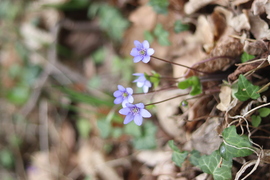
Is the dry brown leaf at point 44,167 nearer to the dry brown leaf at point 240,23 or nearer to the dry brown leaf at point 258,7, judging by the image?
the dry brown leaf at point 240,23

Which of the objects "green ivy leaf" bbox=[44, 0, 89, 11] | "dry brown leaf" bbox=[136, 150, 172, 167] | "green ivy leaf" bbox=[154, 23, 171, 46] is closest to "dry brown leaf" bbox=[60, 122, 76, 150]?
"dry brown leaf" bbox=[136, 150, 172, 167]

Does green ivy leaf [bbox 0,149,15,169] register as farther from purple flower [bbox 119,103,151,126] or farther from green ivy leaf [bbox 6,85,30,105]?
purple flower [bbox 119,103,151,126]

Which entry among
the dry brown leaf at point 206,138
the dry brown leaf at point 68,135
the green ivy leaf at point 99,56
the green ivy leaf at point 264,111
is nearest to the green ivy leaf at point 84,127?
the dry brown leaf at point 68,135

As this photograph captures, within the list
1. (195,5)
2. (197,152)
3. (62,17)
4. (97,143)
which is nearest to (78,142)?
(97,143)

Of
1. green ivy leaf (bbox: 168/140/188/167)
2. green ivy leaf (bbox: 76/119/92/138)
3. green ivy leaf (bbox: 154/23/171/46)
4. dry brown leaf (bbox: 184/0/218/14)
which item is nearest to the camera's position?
green ivy leaf (bbox: 168/140/188/167)

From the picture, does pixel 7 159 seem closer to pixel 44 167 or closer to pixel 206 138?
pixel 44 167
